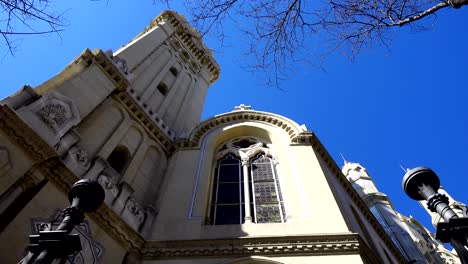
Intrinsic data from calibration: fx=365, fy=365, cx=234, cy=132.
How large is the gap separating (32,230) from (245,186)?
7.14 metres

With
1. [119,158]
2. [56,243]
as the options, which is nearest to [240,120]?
[119,158]

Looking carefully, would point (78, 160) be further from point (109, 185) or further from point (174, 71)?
point (174, 71)

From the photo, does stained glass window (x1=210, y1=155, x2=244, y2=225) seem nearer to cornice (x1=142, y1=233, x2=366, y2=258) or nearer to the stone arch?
the stone arch

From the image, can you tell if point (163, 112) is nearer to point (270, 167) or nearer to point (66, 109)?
point (270, 167)

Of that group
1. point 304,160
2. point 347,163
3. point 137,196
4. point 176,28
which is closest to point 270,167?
point 304,160

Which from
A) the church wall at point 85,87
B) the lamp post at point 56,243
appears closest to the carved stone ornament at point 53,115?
the church wall at point 85,87

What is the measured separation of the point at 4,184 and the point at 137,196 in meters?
4.73

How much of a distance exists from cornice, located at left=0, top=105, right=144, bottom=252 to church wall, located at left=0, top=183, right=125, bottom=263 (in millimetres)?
176

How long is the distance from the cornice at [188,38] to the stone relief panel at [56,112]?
17.2m

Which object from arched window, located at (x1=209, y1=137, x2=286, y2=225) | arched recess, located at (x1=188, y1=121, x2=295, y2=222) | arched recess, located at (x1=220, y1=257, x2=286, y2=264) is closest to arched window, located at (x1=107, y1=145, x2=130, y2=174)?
arched recess, located at (x1=188, y1=121, x2=295, y2=222)

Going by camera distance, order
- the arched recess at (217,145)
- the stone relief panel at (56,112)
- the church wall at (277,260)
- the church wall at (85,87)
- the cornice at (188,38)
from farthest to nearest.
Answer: the cornice at (188,38) → the arched recess at (217,145) → the church wall at (85,87) → the stone relief panel at (56,112) → the church wall at (277,260)

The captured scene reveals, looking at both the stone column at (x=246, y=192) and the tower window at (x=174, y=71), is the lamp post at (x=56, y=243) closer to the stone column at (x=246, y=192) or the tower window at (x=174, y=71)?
the stone column at (x=246, y=192)

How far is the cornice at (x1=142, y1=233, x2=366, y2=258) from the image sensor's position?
9.05 meters

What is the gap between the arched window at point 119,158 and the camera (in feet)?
41.4
